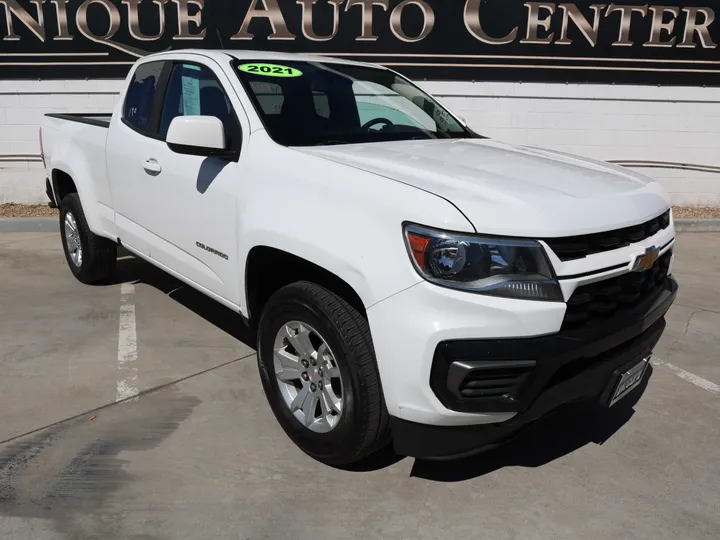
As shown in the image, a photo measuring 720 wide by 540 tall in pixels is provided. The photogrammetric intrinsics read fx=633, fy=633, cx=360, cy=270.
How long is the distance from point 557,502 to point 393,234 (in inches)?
53.9

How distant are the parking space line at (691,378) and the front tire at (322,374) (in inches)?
89.1

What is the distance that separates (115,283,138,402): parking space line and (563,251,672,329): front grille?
2.43 meters

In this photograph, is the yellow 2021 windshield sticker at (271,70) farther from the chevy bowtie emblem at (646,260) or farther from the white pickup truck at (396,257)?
the chevy bowtie emblem at (646,260)

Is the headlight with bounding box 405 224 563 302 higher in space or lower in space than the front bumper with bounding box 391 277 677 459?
higher

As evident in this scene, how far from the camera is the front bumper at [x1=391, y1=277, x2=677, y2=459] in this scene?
219cm

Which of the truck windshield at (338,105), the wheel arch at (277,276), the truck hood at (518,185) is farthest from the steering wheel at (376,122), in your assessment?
the wheel arch at (277,276)

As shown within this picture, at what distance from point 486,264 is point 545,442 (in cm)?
134

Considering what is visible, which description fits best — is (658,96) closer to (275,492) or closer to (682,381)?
(682,381)

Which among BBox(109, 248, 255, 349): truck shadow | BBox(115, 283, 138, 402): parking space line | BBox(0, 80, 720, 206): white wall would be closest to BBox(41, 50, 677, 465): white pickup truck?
BBox(115, 283, 138, 402): parking space line

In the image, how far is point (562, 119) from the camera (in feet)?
28.7

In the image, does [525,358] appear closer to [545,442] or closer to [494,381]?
[494,381]

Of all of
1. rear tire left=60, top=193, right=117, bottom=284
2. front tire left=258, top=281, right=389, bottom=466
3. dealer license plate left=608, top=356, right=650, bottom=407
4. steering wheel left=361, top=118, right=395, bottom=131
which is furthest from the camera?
rear tire left=60, top=193, right=117, bottom=284

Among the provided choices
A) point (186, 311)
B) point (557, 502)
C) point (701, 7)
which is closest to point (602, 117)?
point (701, 7)

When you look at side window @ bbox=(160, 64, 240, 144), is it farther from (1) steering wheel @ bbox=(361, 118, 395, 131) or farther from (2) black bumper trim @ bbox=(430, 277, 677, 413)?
(2) black bumper trim @ bbox=(430, 277, 677, 413)
